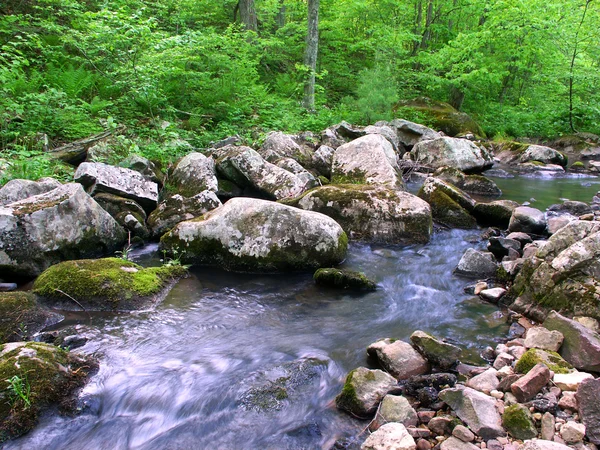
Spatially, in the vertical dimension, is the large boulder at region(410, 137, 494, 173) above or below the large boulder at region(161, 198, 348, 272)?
above

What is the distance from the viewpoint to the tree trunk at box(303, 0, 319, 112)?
16.1 meters

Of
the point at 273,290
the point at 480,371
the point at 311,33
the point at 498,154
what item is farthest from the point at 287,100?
the point at 480,371

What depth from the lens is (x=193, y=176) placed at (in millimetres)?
8781

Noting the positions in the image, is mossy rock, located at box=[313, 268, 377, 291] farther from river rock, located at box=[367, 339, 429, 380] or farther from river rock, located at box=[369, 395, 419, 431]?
river rock, located at box=[369, 395, 419, 431]

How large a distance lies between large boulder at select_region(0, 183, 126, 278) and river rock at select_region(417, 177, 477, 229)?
645 cm

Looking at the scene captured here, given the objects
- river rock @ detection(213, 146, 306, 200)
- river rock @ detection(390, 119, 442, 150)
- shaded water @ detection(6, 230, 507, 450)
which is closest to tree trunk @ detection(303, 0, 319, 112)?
river rock @ detection(390, 119, 442, 150)

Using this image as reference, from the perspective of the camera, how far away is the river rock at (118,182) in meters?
7.62

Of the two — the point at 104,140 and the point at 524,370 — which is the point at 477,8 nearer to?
the point at 104,140

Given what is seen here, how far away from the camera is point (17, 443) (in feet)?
10.2

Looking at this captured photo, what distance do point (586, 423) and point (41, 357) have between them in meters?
4.27

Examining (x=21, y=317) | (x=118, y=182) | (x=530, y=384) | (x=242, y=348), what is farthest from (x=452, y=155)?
(x=21, y=317)

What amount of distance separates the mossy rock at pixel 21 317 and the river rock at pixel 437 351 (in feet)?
13.6

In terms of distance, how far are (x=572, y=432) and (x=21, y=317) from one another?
5.25 m

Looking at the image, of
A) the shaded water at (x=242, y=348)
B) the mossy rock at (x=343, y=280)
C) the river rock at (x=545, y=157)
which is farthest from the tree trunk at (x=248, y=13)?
the mossy rock at (x=343, y=280)
